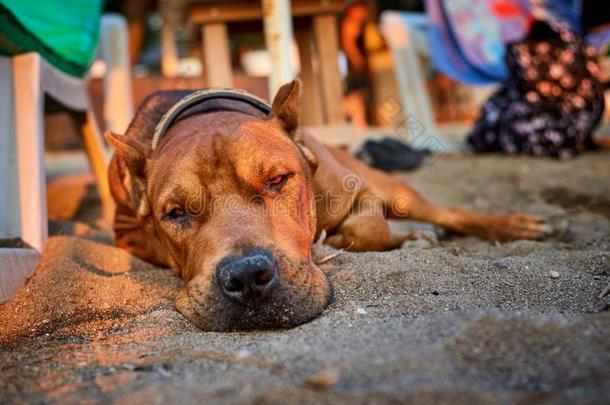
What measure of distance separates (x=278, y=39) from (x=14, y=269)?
9.44ft

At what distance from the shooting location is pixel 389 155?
649 centimetres

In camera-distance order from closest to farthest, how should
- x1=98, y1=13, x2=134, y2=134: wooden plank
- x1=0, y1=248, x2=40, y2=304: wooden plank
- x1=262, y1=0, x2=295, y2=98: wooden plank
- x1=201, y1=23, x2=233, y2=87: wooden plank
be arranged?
x1=0, y1=248, x2=40, y2=304: wooden plank < x1=262, y1=0, x2=295, y2=98: wooden plank < x1=98, y1=13, x2=134, y2=134: wooden plank < x1=201, y1=23, x2=233, y2=87: wooden plank

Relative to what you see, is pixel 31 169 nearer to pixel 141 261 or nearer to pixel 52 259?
pixel 52 259

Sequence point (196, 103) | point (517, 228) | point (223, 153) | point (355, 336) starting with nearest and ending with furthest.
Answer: point (355, 336), point (223, 153), point (196, 103), point (517, 228)

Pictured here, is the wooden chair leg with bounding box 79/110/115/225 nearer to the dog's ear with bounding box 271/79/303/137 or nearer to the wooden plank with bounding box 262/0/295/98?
the wooden plank with bounding box 262/0/295/98

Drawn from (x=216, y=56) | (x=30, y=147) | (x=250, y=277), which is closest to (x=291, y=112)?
(x=250, y=277)

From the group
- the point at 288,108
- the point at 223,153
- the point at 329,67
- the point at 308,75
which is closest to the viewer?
the point at 223,153

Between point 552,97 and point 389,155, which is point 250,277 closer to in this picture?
point 389,155

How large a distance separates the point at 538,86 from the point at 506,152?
0.74m

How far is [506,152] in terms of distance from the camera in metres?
6.91

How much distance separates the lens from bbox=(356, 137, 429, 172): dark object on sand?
21.0ft

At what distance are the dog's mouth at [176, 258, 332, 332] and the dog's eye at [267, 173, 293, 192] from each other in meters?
0.46

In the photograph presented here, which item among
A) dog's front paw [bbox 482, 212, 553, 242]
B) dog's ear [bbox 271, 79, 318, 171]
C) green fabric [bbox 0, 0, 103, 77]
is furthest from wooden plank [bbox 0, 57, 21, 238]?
dog's front paw [bbox 482, 212, 553, 242]

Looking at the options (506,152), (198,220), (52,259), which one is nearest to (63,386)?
(198,220)
